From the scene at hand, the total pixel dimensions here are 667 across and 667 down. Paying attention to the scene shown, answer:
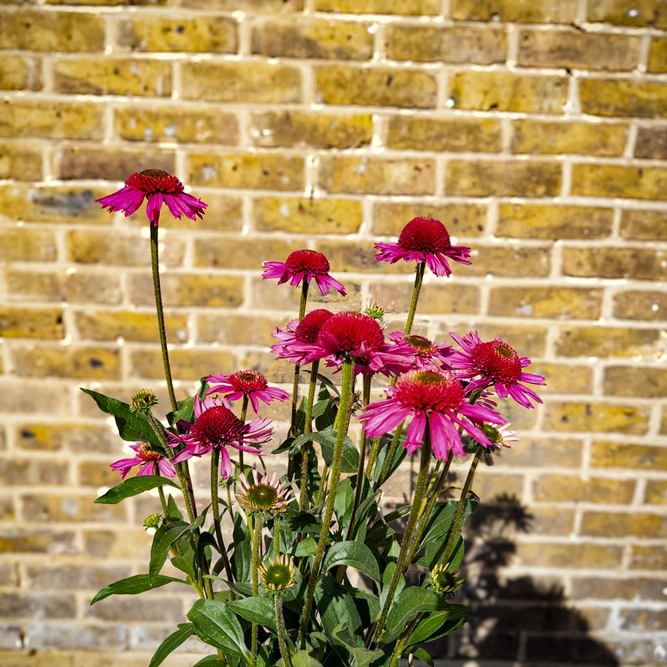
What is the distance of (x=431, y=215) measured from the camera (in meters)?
1.06

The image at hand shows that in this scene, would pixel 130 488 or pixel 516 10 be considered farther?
pixel 516 10

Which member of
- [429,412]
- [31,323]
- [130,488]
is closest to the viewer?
[429,412]

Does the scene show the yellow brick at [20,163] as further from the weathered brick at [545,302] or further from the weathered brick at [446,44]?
the weathered brick at [545,302]

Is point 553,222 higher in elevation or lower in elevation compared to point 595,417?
higher

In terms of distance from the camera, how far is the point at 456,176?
1052 mm

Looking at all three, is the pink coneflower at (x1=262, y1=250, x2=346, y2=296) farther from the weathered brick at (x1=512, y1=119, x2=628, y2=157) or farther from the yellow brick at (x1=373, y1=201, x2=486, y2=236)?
the weathered brick at (x1=512, y1=119, x2=628, y2=157)

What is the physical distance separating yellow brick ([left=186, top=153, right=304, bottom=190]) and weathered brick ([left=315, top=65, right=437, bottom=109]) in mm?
132

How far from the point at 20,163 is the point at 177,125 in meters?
0.30

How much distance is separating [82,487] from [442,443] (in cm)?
99

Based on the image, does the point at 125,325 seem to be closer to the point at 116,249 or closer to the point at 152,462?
the point at 116,249

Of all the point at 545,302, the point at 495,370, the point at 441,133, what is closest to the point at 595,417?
the point at 545,302

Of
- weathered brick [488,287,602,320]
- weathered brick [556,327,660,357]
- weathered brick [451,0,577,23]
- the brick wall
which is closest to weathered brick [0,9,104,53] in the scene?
the brick wall

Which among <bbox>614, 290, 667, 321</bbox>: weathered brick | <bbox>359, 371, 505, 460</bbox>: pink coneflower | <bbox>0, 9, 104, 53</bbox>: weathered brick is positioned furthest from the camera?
<bbox>614, 290, 667, 321</bbox>: weathered brick

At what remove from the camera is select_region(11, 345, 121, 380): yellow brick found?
112 centimetres
